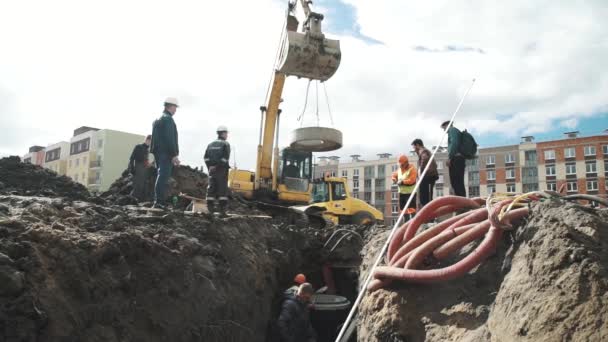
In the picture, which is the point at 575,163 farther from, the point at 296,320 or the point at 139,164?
the point at 296,320

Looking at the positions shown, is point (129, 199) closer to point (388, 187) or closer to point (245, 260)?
point (245, 260)

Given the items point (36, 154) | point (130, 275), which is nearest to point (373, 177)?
point (36, 154)

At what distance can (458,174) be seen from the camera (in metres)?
7.22

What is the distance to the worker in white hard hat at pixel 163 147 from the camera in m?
6.81

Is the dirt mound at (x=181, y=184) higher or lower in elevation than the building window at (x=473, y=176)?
lower

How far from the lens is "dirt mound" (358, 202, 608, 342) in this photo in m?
2.72

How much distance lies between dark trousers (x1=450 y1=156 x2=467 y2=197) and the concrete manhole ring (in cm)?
431

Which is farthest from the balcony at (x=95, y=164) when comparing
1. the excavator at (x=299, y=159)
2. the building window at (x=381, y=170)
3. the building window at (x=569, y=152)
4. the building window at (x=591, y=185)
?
the building window at (x=591, y=185)

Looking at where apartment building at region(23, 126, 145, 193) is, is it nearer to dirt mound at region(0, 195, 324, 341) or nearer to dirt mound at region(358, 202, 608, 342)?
dirt mound at region(0, 195, 324, 341)

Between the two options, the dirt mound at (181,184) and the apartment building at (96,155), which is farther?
the apartment building at (96,155)

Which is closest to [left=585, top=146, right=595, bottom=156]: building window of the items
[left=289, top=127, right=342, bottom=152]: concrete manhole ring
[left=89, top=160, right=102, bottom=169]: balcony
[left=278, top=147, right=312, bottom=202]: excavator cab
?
[left=278, top=147, right=312, bottom=202]: excavator cab

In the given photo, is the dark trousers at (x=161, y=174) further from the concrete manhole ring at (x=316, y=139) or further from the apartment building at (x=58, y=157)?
the apartment building at (x=58, y=157)

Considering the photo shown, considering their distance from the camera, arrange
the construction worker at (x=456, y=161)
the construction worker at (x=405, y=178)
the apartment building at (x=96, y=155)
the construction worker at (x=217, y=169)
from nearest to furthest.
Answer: the construction worker at (x=456, y=161)
the construction worker at (x=217, y=169)
the construction worker at (x=405, y=178)
the apartment building at (x=96, y=155)

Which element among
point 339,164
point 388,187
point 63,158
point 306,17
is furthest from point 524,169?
point 63,158
